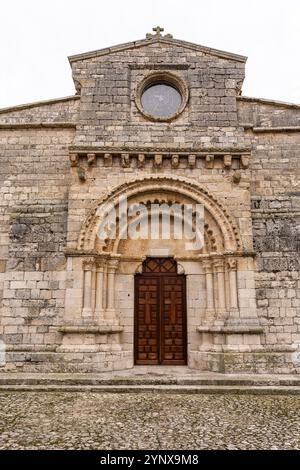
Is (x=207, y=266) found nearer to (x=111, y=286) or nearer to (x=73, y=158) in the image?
(x=111, y=286)

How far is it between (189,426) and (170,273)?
4592 mm

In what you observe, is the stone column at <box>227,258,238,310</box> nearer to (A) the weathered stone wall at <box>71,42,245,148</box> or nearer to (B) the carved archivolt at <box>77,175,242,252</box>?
(B) the carved archivolt at <box>77,175,242,252</box>

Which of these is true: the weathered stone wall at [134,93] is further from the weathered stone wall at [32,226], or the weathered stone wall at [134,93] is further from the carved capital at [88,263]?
the carved capital at [88,263]

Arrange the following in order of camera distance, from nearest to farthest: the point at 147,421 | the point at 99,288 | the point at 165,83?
the point at 147,421 → the point at 99,288 → the point at 165,83

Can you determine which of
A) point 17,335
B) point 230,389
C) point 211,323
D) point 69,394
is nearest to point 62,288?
point 17,335

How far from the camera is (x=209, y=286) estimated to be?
8.86 meters

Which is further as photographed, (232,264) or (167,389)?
(232,264)

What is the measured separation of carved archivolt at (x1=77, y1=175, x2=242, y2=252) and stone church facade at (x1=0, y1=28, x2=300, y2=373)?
26 millimetres

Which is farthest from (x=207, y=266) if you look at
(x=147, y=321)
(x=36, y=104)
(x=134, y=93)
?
(x=36, y=104)

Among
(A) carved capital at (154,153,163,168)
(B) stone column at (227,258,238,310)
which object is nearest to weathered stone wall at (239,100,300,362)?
(B) stone column at (227,258,238,310)

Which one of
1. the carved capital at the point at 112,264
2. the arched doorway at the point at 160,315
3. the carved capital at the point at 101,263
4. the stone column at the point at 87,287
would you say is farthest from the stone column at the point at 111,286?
the arched doorway at the point at 160,315

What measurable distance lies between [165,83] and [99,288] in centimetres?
577

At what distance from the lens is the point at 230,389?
22.3 ft

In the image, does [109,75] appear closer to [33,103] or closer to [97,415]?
[33,103]
